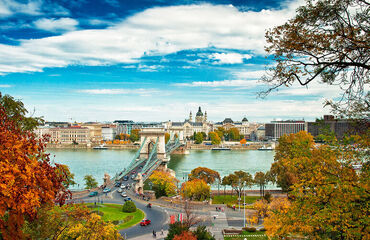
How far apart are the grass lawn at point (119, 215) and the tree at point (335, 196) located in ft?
48.4

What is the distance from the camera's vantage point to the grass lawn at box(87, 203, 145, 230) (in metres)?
20.0

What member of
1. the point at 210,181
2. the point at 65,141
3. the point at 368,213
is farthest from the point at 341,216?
the point at 65,141

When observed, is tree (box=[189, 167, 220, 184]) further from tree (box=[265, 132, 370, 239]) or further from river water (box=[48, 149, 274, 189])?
tree (box=[265, 132, 370, 239])

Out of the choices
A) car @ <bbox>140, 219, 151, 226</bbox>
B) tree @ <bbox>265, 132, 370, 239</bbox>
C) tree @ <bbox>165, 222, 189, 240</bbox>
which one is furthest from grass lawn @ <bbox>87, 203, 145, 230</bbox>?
tree @ <bbox>265, 132, 370, 239</bbox>

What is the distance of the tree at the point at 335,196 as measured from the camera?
5602 mm

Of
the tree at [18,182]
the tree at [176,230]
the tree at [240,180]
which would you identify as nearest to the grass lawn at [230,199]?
the tree at [240,180]

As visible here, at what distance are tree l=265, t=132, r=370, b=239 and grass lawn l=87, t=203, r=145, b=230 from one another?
14744mm

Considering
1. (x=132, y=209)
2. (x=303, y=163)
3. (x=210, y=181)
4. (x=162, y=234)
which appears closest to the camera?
(x=303, y=163)

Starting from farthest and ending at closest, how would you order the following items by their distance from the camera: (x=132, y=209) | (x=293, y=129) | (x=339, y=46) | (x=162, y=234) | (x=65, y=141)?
(x=293, y=129)
(x=65, y=141)
(x=132, y=209)
(x=162, y=234)
(x=339, y=46)

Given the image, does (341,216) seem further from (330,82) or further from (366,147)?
(330,82)

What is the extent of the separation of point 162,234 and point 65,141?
10267 centimetres

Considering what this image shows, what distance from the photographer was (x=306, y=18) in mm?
5762

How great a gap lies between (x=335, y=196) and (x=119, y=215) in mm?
18014

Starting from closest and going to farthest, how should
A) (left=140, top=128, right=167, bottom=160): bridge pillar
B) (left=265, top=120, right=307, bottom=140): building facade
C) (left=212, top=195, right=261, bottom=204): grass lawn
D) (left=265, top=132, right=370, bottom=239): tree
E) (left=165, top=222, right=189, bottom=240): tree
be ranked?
(left=265, top=132, right=370, bottom=239): tree
(left=165, top=222, right=189, bottom=240): tree
(left=212, top=195, right=261, bottom=204): grass lawn
(left=140, top=128, right=167, bottom=160): bridge pillar
(left=265, top=120, right=307, bottom=140): building facade
